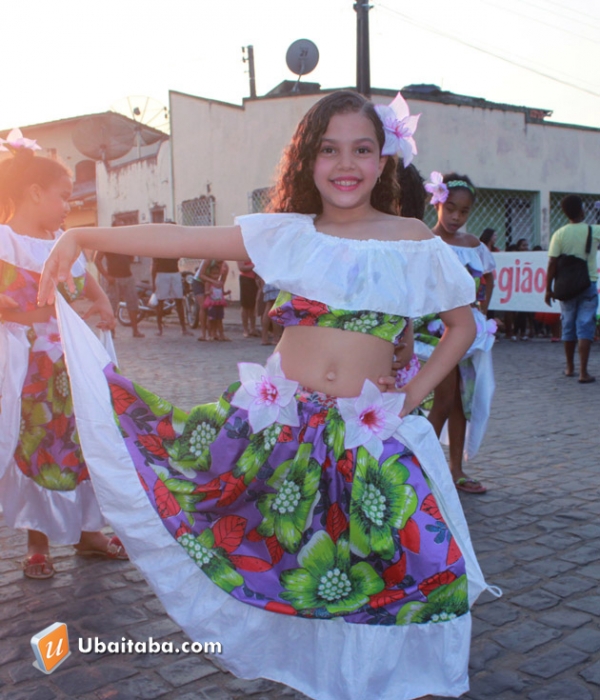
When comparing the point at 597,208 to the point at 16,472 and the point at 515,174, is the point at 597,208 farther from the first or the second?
the point at 16,472

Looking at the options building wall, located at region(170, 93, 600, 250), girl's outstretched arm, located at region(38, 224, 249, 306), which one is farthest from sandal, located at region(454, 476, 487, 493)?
building wall, located at region(170, 93, 600, 250)

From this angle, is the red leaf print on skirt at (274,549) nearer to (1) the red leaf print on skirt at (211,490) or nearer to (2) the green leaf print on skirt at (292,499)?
(2) the green leaf print on skirt at (292,499)

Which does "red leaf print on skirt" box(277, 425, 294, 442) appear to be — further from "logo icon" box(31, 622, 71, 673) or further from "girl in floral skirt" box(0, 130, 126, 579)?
"girl in floral skirt" box(0, 130, 126, 579)

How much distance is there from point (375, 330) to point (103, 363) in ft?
3.02

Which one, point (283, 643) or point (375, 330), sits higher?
point (375, 330)

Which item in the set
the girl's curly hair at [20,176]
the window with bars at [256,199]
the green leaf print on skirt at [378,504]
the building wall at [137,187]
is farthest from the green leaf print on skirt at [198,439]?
the building wall at [137,187]

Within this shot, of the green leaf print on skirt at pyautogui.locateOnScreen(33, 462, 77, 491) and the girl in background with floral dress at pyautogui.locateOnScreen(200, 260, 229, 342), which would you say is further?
the girl in background with floral dress at pyautogui.locateOnScreen(200, 260, 229, 342)

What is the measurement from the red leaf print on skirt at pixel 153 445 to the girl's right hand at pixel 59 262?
53 centimetres

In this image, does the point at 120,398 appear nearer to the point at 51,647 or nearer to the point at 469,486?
the point at 51,647

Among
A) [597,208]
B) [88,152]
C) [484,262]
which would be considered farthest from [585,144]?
[484,262]

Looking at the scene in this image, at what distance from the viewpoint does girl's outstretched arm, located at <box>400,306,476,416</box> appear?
243 cm

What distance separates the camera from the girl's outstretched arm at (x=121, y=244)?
232 cm

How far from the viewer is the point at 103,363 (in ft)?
8.66

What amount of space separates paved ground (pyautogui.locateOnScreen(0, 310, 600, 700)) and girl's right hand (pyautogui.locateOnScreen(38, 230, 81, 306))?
1358 mm
